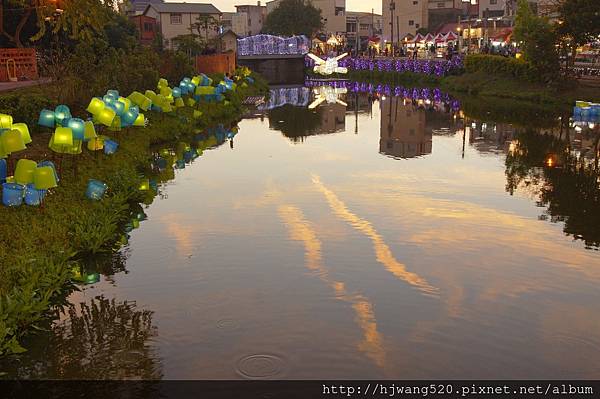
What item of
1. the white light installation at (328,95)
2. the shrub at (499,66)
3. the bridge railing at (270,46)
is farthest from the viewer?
the bridge railing at (270,46)

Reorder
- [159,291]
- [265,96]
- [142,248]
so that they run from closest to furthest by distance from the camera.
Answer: [159,291], [142,248], [265,96]

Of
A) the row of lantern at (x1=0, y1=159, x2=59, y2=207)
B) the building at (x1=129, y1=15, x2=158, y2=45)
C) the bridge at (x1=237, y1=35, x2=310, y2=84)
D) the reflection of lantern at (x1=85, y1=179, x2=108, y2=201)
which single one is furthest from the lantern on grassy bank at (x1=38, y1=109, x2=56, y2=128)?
the building at (x1=129, y1=15, x2=158, y2=45)

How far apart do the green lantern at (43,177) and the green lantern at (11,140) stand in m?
0.65

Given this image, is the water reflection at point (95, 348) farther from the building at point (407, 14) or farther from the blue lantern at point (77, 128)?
the building at point (407, 14)

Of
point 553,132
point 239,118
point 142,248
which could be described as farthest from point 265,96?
point 142,248

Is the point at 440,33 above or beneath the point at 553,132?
above

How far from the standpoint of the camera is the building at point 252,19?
126m

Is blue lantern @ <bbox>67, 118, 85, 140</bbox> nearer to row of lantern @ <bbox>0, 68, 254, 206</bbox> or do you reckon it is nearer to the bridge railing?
row of lantern @ <bbox>0, 68, 254, 206</bbox>

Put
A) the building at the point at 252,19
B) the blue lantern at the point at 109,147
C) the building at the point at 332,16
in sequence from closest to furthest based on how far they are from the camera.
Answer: the blue lantern at the point at 109,147, the building at the point at 332,16, the building at the point at 252,19

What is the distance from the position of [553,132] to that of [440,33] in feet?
190

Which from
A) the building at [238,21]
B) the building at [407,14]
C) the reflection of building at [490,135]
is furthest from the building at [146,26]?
the reflection of building at [490,135]

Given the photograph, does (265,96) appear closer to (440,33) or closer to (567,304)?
(440,33)

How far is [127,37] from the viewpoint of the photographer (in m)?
51.4

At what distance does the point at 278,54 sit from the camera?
79.6 metres
